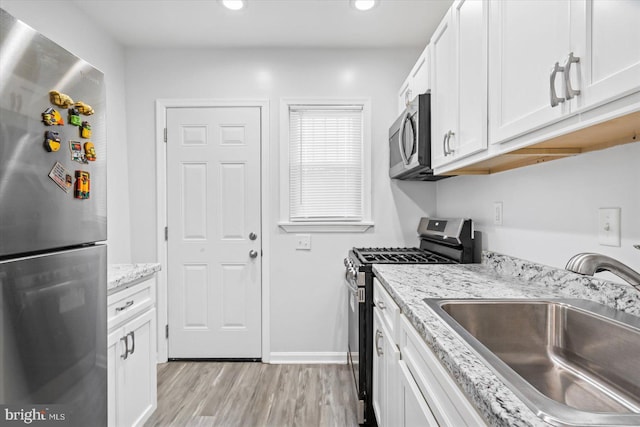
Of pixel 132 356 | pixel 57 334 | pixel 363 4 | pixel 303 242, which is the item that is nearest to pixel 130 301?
pixel 132 356

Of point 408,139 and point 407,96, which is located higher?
point 407,96

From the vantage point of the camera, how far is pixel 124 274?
1.65 meters

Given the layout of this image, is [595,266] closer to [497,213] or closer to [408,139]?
[497,213]

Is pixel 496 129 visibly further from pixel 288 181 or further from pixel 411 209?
pixel 288 181

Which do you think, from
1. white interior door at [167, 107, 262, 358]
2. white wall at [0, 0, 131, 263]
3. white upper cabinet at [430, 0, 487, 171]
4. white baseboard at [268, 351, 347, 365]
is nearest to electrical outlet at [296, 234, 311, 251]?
white interior door at [167, 107, 262, 358]

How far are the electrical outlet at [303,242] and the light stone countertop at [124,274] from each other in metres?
1.12

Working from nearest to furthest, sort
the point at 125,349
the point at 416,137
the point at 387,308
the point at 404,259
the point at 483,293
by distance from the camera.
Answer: the point at 483,293
the point at 387,308
the point at 125,349
the point at 416,137
the point at 404,259

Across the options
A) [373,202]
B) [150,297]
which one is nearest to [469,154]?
[373,202]

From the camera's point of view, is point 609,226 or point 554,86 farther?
point 609,226

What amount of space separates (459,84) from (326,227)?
1.53m

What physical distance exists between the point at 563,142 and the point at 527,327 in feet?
2.01

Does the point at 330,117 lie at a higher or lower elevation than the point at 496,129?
higher

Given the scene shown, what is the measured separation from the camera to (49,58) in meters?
1.06

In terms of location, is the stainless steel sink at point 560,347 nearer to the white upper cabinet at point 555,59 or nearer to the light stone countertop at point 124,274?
the white upper cabinet at point 555,59
